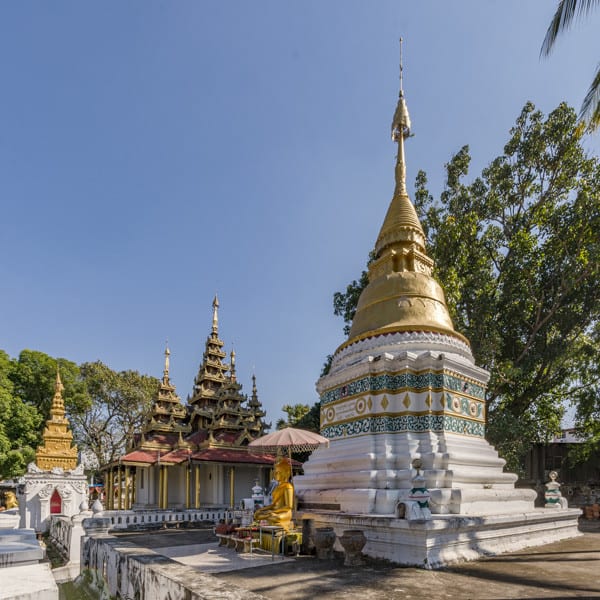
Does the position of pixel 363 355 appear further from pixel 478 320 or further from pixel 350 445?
pixel 478 320

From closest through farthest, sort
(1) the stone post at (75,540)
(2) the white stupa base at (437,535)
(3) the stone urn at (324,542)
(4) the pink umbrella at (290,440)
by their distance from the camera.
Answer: (2) the white stupa base at (437,535), (3) the stone urn at (324,542), (1) the stone post at (75,540), (4) the pink umbrella at (290,440)

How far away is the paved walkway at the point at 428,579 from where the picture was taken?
5.01 meters

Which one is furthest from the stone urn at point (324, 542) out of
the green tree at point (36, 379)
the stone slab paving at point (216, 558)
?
the green tree at point (36, 379)

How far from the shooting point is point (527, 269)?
18.5 m

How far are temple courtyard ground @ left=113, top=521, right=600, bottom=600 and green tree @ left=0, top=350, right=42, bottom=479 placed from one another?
913 inches

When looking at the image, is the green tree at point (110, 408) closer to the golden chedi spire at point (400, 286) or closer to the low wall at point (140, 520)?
the low wall at point (140, 520)

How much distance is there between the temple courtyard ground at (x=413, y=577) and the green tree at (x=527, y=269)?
1084 cm

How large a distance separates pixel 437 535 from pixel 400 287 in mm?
7070

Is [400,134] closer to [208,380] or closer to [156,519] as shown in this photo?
[156,519]

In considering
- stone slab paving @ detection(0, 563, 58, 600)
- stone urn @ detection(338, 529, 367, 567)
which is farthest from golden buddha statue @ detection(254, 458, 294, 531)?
stone slab paving @ detection(0, 563, 58, 600)

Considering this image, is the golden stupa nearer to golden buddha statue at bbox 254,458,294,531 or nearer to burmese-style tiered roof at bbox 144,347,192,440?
burmese-style tiered roof at bbox 144,347,192,440

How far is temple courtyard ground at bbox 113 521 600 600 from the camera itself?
504cm

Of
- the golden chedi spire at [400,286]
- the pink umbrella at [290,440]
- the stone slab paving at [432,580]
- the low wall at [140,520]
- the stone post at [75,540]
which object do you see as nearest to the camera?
the stone slab paving at [432,580]

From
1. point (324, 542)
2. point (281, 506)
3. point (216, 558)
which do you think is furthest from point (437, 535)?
point (216, 558)
